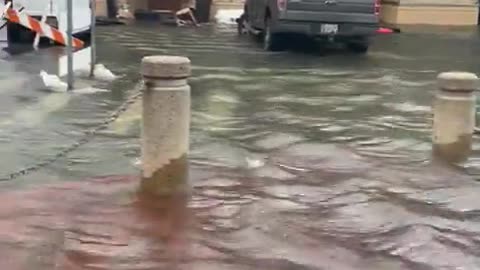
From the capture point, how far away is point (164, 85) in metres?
7.39

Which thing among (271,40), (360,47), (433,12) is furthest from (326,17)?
(433,12)

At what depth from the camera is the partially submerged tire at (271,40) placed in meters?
19.8

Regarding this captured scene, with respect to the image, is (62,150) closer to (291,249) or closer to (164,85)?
(164,85)

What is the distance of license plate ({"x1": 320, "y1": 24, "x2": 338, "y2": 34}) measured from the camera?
19.0 meters

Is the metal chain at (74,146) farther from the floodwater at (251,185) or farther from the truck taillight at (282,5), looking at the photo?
the truck taillight at (282,5)

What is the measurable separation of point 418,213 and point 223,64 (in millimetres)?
10025

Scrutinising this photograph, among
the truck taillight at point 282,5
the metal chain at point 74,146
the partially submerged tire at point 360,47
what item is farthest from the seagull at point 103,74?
the partially submerged tire at point 360,47

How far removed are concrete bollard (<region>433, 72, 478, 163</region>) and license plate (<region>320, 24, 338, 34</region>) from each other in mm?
10053

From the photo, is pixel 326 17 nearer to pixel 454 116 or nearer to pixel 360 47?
pixel 360 47

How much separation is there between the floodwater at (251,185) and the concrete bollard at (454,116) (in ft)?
0.74

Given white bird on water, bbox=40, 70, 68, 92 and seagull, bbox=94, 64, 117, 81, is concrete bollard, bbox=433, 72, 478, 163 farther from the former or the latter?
seagull, bbox=94, 64, 117, 81

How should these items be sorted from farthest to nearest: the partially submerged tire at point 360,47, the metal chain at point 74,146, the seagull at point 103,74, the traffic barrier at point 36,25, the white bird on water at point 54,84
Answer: the partially submerged tire at point 360,47 < the traffic barrier at point 36,25 < the seagull at point 103,74 < the white bird on water at point 54,84 < the metal chain at point 74,146

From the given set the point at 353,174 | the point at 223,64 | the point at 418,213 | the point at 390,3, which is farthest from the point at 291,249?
the point at 390,3

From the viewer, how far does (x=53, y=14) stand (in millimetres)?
19562
